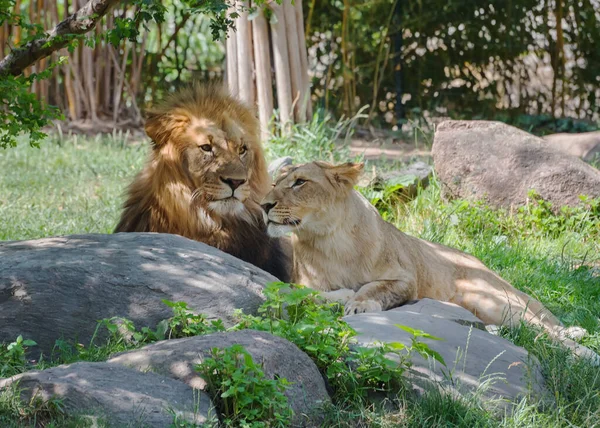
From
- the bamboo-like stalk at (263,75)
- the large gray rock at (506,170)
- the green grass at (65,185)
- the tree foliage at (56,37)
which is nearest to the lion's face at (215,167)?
the tree foliage at (56,37)

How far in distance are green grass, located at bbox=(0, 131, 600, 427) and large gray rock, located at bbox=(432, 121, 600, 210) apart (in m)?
0.14

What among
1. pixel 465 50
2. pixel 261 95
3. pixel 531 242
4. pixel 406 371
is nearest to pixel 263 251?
pixel 406 371

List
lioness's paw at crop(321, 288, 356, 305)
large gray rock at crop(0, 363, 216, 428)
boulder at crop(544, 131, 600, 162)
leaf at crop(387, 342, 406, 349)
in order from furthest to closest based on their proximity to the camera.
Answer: boulder at crop(544, 131, 600, 162), lioness's paw at crop(321, 288, 356, 305), leaf at crop(387, 342, 406, 349), large gray rock at crop(0, 363, 216, 428)

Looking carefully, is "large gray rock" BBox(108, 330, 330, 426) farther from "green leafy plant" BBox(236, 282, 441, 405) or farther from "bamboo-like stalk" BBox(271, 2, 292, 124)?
"bamboo-like stalk" BBox(271, 2, 292, 124)

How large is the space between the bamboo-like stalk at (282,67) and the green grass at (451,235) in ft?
1.01

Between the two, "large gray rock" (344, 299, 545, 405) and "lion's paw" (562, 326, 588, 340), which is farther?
"lion's paw" (562, 326, 588, 340)

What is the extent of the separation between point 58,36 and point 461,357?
2154 mm

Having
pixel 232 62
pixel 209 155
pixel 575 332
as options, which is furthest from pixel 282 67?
pixel 575 332

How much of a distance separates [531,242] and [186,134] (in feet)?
10.1

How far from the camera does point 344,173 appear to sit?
490 cm

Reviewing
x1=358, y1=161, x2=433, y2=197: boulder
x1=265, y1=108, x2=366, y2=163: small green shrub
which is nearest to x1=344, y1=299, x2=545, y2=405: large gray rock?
x1=358, y1=161, x2=433, y2=197: boulder

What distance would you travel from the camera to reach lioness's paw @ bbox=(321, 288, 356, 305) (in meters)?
4.68

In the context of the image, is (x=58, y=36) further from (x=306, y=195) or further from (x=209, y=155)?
(x=306, y=195)

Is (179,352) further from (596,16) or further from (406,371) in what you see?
(596,16)
